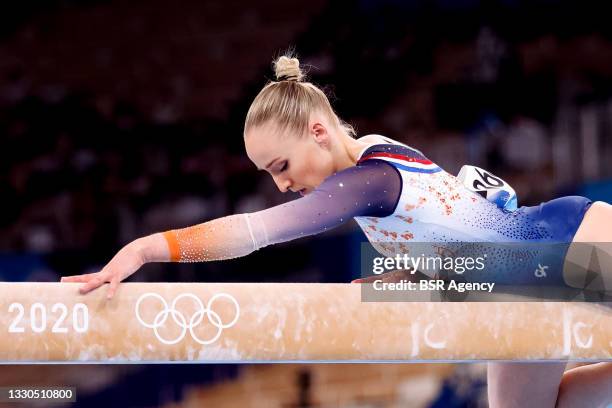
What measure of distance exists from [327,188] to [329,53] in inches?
162

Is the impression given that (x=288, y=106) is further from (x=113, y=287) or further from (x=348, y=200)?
(x=113, y=287)

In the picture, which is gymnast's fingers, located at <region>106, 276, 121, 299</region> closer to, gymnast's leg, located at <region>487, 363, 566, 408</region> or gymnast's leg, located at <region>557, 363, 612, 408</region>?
gymnast's leg, located at <region>487, 363, 566, 408</region>

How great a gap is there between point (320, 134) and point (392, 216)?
329 mm

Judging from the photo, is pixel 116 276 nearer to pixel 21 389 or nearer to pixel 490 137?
pixel 21 389

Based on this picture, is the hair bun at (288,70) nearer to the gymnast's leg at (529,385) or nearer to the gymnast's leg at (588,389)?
the gymnast's leg at (529,385)

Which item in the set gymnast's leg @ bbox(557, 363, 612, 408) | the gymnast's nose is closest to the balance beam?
the gymnast's nose

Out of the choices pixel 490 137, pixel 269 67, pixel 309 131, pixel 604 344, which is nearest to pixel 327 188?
pixel 309 131

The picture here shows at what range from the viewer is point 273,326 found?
2.05 metres

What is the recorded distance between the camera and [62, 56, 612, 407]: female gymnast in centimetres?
201

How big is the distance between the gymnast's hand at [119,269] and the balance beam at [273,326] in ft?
0.10

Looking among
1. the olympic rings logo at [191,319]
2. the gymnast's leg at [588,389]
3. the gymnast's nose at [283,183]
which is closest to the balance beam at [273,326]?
the olympic rings logo at [191,319]

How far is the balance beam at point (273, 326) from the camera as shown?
6.49 feet

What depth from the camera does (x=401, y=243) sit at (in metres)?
2.34

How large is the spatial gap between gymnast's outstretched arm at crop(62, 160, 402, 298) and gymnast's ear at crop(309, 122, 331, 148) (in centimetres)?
24
